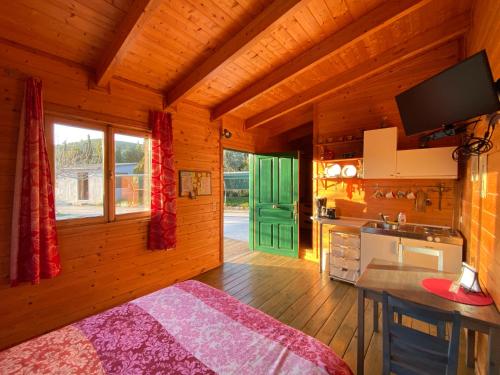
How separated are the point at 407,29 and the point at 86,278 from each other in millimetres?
4632

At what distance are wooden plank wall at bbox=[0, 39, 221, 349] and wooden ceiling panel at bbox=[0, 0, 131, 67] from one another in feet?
0.40

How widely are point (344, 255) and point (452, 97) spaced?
2291 millimetres

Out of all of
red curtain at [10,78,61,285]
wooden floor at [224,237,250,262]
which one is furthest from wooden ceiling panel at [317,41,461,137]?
red curtain at [10,78,61,285]

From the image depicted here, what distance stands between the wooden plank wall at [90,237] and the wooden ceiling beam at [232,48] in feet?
1.19

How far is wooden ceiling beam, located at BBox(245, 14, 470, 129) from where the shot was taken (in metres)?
2.75

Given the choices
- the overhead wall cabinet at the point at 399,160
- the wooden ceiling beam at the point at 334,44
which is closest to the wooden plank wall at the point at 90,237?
the wooden ceiling beam at the point at 334,44

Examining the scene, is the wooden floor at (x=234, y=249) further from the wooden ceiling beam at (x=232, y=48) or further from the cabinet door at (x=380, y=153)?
the wooden ceiling beam at (x=232, y=48)

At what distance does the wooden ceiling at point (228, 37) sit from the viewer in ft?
6.45

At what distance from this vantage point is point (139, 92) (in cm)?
290

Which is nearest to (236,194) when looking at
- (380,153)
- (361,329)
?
(380,153)

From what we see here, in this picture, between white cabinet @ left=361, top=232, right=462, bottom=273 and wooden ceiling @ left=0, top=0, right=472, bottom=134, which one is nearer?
wooden ceiling @ left=0, top=0, right=472, bottom=134

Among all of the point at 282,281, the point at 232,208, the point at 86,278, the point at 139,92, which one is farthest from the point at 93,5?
the point at 232,208

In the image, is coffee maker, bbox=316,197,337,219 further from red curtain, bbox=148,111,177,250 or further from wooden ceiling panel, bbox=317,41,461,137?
red curtain, bbox=148,111,177,250

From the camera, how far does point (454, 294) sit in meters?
1.51
